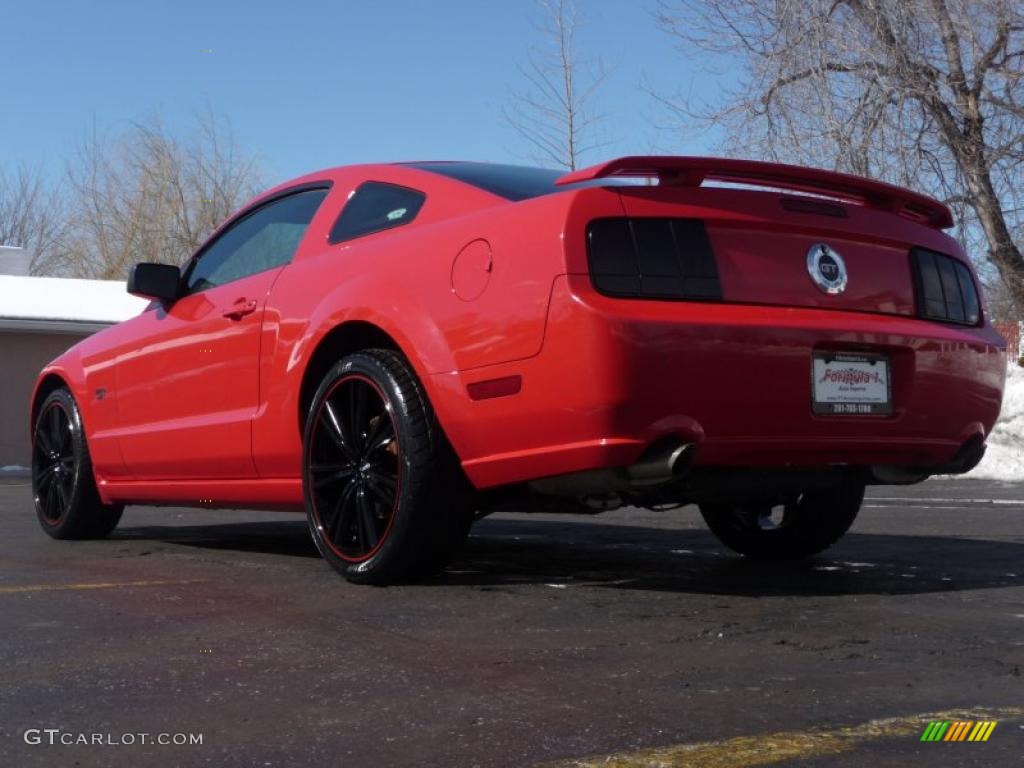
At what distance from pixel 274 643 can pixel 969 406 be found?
2.45m

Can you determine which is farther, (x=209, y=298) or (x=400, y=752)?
(x=209, y=298)

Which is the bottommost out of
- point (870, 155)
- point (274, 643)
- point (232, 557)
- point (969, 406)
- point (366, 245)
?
point (232, 557)

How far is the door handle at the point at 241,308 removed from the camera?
527 centimetres

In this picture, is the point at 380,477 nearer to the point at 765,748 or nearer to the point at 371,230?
the point at 371,230

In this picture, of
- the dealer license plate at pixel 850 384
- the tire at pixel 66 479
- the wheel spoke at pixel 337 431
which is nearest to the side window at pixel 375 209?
the wheel spoke at pixel 337 431

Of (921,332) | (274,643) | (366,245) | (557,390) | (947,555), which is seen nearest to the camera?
(274,643)

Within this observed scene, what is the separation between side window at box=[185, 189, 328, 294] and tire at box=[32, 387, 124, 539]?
1140mm

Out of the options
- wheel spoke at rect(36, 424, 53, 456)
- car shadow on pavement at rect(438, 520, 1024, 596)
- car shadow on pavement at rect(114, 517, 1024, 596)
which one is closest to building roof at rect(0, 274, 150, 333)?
wheel spoke at rect(36, 424, 53, 456)

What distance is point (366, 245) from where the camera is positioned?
4824 millimetres

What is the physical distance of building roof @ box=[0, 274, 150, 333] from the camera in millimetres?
21516

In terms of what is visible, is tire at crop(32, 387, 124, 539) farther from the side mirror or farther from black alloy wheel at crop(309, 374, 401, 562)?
black alloy wheel at crop(309, 374, 401, 562)

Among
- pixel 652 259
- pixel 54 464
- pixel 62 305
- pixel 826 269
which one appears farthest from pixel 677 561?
pixel 62 305

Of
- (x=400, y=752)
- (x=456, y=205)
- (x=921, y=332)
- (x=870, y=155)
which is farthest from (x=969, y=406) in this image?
(x=870, y=155)

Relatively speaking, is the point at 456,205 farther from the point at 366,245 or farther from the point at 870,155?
the point at 870,155
